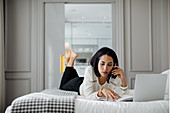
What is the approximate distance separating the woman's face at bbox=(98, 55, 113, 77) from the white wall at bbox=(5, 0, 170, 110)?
1889 mm

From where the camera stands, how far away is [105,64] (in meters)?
1.44

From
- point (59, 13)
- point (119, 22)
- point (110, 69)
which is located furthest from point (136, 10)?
point (110, 69)

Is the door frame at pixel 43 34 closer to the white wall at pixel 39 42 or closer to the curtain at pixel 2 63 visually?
the white wall at pixel 39 42

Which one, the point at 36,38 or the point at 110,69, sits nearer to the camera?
the point at 110,69

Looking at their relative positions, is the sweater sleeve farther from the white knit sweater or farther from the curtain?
the curtain

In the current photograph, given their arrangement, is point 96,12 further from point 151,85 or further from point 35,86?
point 151,85

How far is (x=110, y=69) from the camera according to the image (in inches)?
58.2

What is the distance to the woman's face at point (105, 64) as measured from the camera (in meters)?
1.44

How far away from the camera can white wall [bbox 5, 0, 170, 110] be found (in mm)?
3254

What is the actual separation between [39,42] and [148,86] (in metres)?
2.61

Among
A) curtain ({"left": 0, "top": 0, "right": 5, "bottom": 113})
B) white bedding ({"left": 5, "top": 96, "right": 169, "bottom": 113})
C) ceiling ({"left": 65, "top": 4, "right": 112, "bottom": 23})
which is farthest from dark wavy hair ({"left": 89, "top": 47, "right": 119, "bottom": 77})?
ceiling ({"left": 65, "top": 4, "right": 112, "bottom": 23})

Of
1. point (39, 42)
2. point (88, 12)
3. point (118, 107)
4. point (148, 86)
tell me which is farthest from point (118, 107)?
point (88, 12)

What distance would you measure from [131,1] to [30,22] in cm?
193

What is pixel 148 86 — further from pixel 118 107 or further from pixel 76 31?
pixel 76 31
